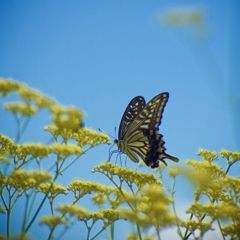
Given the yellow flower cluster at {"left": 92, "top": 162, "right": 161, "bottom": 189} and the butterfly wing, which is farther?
the butterfly wing

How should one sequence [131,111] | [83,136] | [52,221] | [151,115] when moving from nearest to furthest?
1. [52,221]
2. [83,136]
3. [151,115]
4. [131,111]

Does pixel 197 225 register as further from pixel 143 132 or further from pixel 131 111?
pixel 131 111

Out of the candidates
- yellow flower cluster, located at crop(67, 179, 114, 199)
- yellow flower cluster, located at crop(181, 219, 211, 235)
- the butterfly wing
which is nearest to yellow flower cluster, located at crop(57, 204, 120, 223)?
yellow flower cluster, located at crop(67, 179, 114, 199)

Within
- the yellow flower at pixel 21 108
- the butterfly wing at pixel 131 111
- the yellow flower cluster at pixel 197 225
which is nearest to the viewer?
the yellow flower at pixel 21 108

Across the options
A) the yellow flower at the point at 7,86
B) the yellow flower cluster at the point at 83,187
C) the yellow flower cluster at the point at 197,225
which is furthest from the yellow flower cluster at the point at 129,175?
the yellow flower at the point at 7,86

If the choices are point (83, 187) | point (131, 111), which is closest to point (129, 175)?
point (83, 187)

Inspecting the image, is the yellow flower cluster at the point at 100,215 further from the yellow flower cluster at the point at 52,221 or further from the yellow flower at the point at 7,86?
the yellow flower at the point at 7,86

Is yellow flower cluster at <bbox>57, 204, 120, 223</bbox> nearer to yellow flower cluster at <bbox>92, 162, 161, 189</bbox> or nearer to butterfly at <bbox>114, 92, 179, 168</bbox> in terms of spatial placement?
yellow flower cluster at <bbox>92, 162, 161, 189</bbox>
